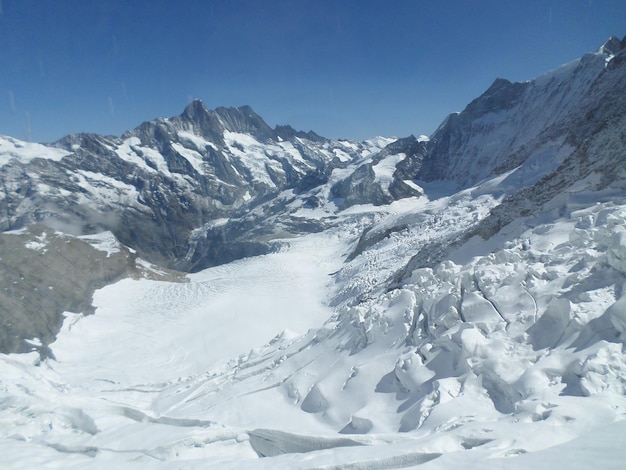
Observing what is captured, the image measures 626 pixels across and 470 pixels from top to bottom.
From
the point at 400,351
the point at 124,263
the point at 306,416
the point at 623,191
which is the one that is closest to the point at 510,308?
the point at 400,351

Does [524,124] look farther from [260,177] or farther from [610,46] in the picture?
[260,177]

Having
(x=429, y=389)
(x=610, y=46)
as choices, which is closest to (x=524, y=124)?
(x=610, y=46)

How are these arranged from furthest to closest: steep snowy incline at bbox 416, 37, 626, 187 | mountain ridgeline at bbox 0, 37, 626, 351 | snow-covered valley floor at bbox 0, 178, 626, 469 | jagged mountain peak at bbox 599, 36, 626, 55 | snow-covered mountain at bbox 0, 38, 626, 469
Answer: jagged mountain peak at bbox 599, 36, 626, 55 < steep snowy incline at bbox 416, 37, 626, 187 < mountain ridgeline at bbox 0, 37, 626, 351 < snow-covered mountain at bbox 0, 38, 626, 469 < snow-covered valley floor at bbox 0, 178, 626, 469

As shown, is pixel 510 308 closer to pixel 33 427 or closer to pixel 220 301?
pixel 33 427

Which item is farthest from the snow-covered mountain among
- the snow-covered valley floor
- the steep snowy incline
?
the steep snowy incline

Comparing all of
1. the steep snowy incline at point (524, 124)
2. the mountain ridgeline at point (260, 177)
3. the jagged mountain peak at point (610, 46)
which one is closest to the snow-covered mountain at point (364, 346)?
the mountain ridgeline at point (260, 177)

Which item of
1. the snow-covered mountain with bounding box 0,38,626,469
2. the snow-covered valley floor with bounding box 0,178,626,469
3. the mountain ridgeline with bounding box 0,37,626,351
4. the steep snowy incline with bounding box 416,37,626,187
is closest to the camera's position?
the snow-covered valley floor with bounding box 0,178,626,469

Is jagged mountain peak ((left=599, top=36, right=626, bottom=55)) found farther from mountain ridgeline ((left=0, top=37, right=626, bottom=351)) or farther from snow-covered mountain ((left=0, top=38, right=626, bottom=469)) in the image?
snow-covered mountain ((left=0, top=38, right=626, bottom=469))

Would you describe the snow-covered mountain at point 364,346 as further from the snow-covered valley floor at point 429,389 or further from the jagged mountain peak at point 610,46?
the jagged mountain peak at point 610,46

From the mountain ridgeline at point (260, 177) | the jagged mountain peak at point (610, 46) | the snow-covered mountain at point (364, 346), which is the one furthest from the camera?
the jagged mountain peak at point (610, 46)
